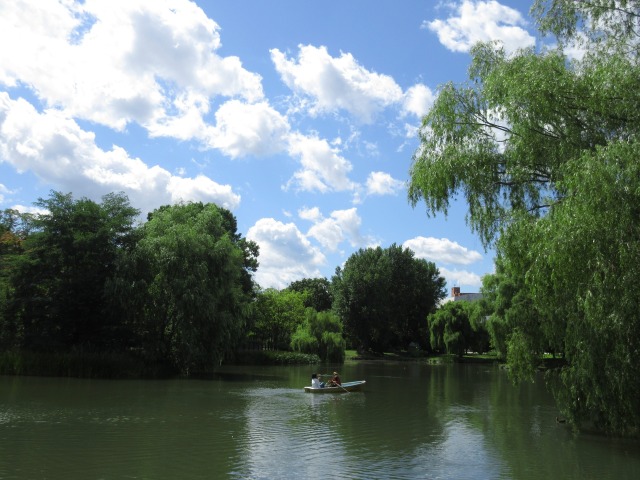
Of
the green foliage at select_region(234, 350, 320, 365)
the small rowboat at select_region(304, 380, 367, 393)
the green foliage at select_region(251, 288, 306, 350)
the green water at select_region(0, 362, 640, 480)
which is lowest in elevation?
the green water at select_region(0, 362, 640, 480)

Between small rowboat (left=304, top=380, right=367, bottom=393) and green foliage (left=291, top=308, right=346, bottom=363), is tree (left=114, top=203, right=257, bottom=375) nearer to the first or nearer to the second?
small rowboat (left=304, top=380, right=367, bottom=393)

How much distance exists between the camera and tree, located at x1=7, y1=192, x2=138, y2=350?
99.8 feet

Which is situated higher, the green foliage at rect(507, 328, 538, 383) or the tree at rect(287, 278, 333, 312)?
the tree at rect(287, 278, 333, 312)

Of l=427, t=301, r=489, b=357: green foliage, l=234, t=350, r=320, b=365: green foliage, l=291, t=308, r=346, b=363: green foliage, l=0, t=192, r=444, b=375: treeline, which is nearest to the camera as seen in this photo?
l=0, t=192, r=444, b=375: treeline

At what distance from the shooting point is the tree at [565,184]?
1066 cm

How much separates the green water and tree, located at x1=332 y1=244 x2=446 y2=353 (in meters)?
42.9

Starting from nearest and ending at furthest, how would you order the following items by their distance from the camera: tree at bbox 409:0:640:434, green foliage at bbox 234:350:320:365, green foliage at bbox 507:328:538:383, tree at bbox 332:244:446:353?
tree at bbox 409:0:640:434, green foliage at bbox 507:328:538:383, green foliage at bbox 234:350:320:365, tree at bbox 332:244:446:353

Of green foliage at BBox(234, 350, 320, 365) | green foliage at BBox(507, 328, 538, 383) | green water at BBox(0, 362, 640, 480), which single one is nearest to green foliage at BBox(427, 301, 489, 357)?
green foliage at BBox(234, 350, 320, 365)

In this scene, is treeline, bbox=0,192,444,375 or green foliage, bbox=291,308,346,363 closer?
treeline, bbox=0,192,444,375

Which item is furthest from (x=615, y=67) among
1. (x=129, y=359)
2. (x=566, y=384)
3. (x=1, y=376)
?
(x=1, y=376)

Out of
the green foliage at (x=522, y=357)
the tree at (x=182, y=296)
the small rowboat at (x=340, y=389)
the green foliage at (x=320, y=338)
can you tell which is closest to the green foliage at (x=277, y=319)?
the green foliage at (x=320, y=338)

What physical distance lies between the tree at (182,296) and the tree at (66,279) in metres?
1.64

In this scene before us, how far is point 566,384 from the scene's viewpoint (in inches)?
524

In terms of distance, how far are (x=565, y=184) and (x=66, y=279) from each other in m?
27.7
